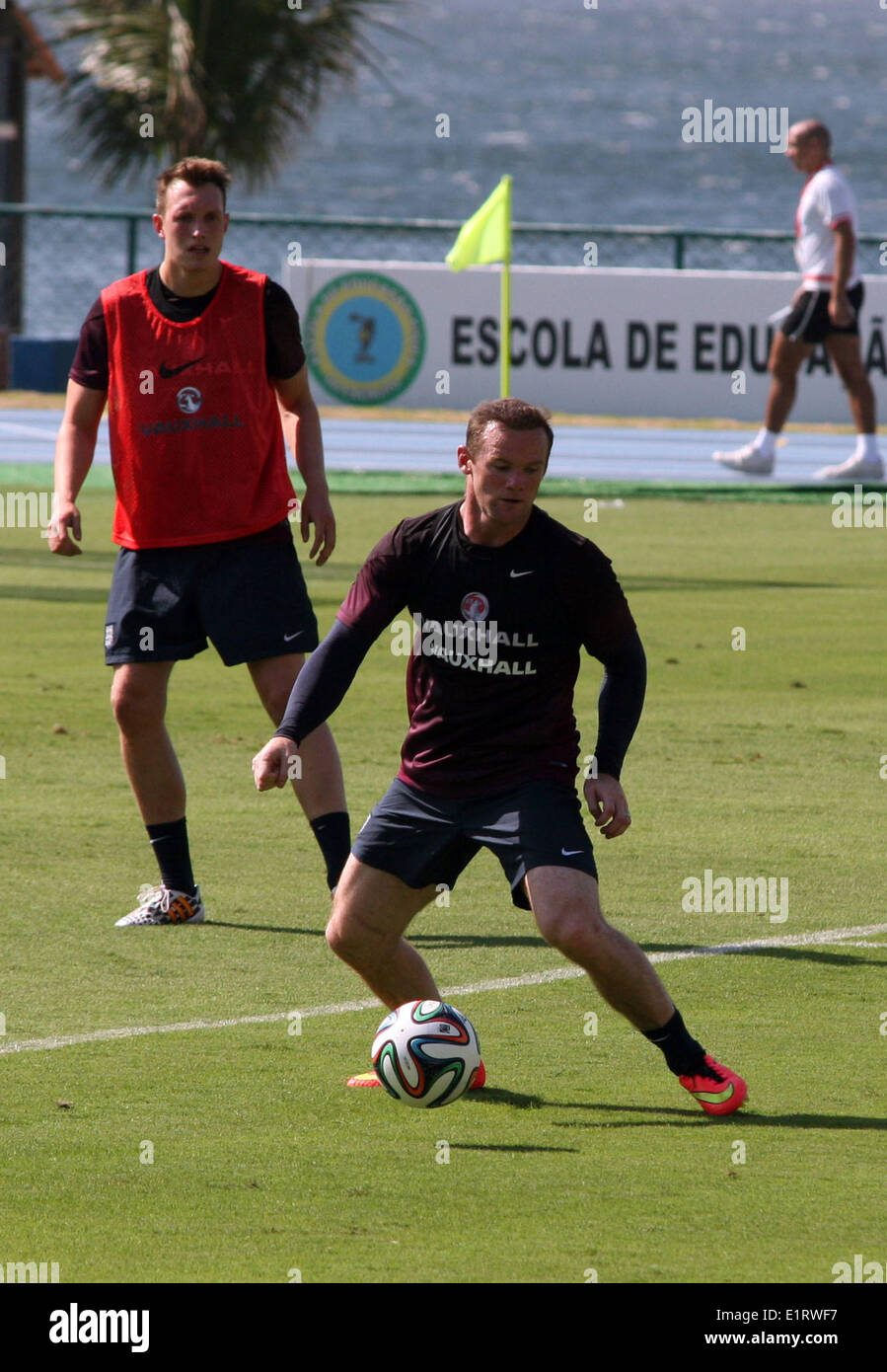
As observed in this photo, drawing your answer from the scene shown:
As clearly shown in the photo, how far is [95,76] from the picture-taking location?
30984mm

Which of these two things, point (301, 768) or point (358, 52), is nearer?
point (301, 768)

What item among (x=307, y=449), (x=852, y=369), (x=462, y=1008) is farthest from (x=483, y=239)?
(x=462, y=1008)

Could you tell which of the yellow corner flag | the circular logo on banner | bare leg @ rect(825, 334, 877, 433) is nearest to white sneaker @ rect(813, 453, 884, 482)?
bare leg @ rect(825, 334, 877, 433)

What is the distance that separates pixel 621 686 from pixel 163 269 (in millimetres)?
2373

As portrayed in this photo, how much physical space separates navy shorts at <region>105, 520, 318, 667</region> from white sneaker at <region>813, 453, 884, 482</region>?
37.7 ft

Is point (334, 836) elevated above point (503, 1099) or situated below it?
above

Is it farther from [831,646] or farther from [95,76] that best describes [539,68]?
[831,646]

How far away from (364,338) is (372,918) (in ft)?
61.2

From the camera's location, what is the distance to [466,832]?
565cm

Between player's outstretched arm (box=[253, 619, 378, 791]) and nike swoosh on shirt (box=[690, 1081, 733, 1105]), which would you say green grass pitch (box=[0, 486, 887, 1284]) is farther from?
player's outstretched arm (box=[253, 619, 378, 791])

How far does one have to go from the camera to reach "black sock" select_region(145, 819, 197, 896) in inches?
290

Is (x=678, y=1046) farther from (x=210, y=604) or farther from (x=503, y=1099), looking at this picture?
(x=210, y=604)
